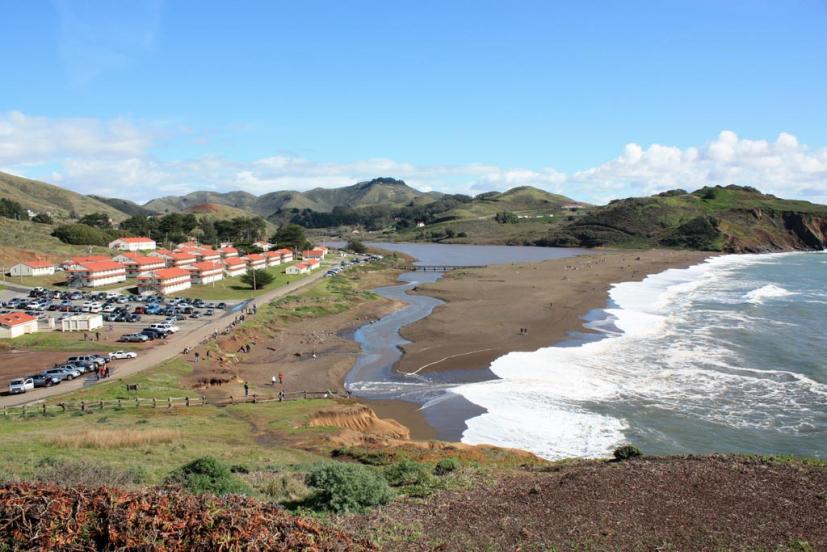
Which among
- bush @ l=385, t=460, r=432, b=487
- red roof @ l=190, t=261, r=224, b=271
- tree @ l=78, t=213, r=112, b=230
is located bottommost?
bush @ l=385, t=460, r=432, b=487

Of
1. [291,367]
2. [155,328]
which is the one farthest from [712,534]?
[155,328]

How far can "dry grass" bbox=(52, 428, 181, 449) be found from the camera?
22.2 meters

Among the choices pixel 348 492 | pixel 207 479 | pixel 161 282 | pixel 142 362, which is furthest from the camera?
pixel 161 282

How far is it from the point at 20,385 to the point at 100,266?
4764 centimetres

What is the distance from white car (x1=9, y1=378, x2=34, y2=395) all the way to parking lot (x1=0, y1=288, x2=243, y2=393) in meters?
0.86

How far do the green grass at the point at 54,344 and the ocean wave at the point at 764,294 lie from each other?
6611 cm

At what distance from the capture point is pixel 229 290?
7925 cm

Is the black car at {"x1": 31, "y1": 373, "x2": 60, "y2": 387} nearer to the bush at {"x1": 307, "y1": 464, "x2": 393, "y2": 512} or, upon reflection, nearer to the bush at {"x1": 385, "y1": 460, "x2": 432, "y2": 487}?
the bush at {"x1": 385, "y1": 460, "x2": 432, "y2": 487}

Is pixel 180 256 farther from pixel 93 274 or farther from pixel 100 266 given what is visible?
pixel 93 274

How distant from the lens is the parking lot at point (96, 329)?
41031mm

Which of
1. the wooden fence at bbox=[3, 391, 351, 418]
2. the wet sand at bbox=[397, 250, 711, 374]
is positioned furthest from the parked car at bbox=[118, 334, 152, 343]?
the wet sand at bbox=[397, 250, 711, 374]

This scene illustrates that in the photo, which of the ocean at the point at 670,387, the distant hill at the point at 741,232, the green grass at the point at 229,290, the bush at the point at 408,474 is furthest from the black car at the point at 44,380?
the distant hill at the point at 741,232

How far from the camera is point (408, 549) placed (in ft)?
37.0

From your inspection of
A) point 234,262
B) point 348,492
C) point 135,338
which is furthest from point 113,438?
point 234,262
